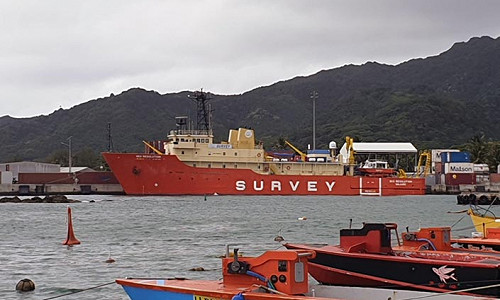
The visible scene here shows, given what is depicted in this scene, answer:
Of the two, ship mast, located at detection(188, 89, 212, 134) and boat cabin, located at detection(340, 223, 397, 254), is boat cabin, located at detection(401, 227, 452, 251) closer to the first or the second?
boat cabin, located at detection(340, 223, 397, 254)

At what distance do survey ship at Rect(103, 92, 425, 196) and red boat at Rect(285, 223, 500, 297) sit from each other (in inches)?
2341

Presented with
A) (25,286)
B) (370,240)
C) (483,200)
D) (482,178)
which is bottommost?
(25,286)

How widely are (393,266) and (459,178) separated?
8358cm

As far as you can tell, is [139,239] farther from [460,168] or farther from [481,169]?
[481,169]

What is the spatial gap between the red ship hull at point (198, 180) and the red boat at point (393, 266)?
194ft

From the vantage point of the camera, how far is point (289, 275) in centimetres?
988

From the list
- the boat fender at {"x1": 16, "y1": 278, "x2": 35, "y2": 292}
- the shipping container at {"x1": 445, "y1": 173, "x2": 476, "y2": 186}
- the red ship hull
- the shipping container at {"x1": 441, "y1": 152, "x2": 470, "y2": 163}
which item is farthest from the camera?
the shipping container at {"x1": 441, "y1": 152, "x2": 470, "y2": 163}

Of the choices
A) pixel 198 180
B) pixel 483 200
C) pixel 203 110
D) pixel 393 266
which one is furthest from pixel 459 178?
pixel 393 266

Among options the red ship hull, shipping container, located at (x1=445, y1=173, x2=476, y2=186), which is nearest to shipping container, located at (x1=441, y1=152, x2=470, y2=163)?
shipping container, located at (x1=445, y1=173, x2=476, y2=186)

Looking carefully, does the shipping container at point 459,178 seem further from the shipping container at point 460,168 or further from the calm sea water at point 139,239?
the calm sea water at point 139,239

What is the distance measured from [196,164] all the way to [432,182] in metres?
37.4

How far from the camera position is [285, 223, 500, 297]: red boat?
12352 millimetres

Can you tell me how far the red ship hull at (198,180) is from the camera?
7319 centimetres

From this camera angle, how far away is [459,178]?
9312cm
